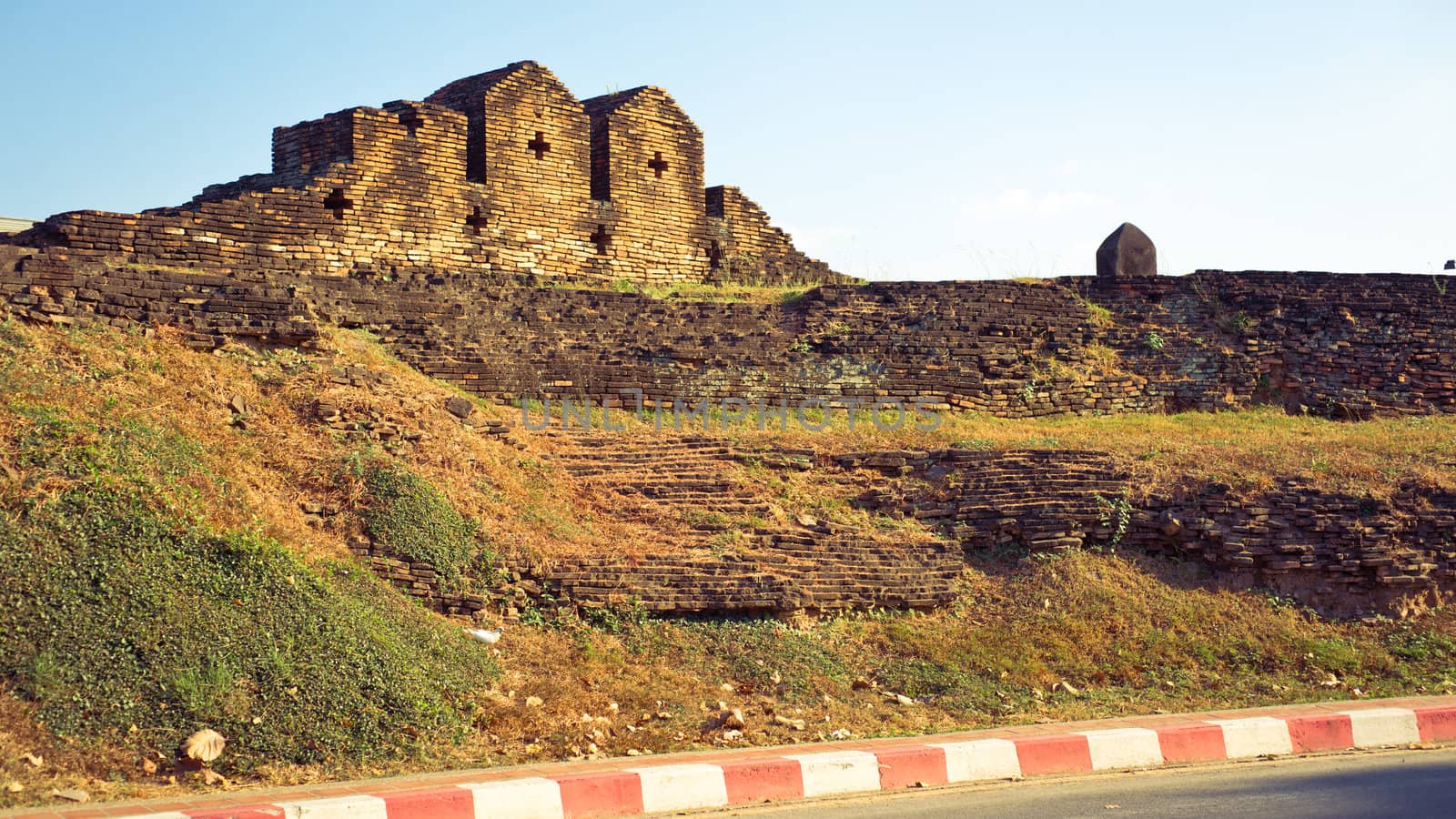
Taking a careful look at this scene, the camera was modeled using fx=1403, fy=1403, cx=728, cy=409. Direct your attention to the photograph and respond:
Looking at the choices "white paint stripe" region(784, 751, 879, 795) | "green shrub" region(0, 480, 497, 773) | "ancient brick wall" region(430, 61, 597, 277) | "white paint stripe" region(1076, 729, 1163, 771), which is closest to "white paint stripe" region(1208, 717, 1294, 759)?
"white paint stripe" region(1076, 729, 1163, 771)

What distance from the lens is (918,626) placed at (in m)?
9.80

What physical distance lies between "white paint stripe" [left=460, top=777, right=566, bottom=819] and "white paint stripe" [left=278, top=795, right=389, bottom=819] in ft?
1.38

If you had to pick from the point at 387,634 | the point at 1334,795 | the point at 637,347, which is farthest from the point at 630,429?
Result: the point at 1334,795

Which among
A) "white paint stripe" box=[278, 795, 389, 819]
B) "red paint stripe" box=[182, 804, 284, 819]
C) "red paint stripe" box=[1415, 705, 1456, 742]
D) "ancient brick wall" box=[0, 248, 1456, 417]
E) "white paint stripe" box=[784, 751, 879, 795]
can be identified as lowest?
"red paint stripe" box=[1415, 705, 1456, 742]

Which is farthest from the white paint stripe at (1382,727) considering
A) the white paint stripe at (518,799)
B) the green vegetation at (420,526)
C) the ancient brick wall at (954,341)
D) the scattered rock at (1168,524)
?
the ancient brick wall at (954,341)

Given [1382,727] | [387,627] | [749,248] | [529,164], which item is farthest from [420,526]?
[749,248]

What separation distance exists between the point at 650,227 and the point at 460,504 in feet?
34.2

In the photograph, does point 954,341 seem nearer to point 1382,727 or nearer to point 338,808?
point 1382,727

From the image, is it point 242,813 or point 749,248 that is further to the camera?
point 749,248

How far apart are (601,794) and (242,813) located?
155 cm

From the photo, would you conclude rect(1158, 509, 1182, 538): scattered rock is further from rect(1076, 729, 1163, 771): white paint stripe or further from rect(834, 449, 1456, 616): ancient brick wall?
rect(1076, 729, 1163, 771): white paint stripe

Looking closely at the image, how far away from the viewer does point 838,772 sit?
22.3 ft

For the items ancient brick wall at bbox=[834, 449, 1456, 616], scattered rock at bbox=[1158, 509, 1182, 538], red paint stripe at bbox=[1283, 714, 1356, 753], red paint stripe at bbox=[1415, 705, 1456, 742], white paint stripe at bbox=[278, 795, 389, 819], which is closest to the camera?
white paint stripe at bbox=[278, 795, 389, 819]

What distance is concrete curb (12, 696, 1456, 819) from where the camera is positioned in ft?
19.1
